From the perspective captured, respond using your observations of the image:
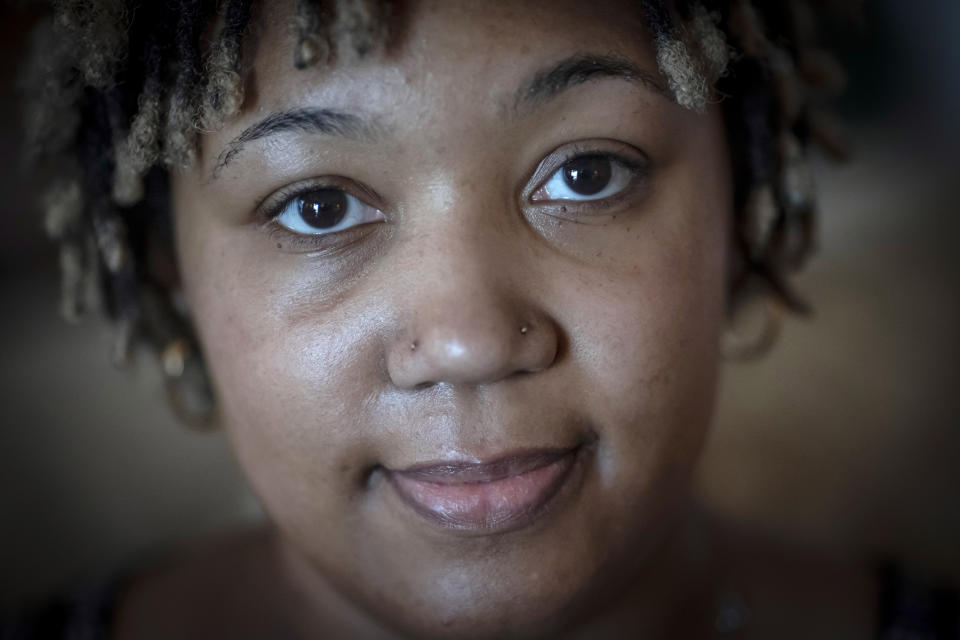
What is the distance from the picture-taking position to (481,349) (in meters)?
0.86

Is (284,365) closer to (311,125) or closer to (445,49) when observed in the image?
(311,125)

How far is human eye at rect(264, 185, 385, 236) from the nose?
0.11m

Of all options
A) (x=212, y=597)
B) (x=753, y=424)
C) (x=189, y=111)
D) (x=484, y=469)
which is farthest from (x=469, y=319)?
(x=753, y=424)

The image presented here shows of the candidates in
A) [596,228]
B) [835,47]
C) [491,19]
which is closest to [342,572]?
[596,228]

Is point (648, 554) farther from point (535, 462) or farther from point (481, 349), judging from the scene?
point (481, 349)

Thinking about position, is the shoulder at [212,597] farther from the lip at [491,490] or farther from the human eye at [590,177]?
the human eye at [590,177]

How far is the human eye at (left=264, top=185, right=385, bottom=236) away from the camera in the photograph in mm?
968

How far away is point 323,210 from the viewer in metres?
0.97

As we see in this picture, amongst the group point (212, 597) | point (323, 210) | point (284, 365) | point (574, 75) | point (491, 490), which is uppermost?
point (574, 75)

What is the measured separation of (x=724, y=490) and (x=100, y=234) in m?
1.12

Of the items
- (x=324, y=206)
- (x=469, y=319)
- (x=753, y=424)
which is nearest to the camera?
(x=469, y=319)

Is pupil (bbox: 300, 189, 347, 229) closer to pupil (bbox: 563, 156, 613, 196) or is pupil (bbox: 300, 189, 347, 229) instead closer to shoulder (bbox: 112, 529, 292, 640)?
pupil (bbox: 563, 156, 613, 196)

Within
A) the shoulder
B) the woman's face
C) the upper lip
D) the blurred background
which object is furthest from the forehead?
the blurred background

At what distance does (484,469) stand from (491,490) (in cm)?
2
